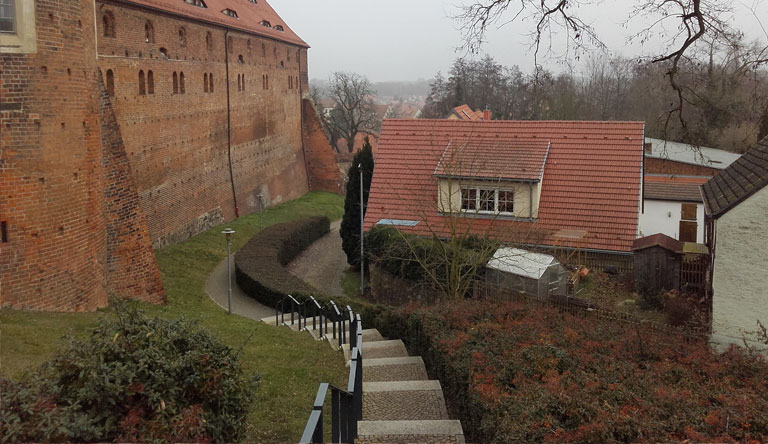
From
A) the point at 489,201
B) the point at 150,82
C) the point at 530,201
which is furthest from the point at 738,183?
the point at 150,82

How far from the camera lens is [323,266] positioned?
87.4 ft

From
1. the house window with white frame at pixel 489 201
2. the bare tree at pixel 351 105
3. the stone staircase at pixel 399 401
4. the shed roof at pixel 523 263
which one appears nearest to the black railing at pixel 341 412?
the stone staircase at pixel 399 401

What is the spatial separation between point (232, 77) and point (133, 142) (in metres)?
10.6

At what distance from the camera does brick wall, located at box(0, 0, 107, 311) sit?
39.7 ft

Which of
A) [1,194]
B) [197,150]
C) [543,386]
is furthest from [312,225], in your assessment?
[543,386]

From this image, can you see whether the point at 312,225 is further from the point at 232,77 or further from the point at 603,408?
the point at 603,408

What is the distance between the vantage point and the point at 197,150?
29.5 metres

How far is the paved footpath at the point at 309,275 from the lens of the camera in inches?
789

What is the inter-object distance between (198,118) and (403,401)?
2326 centimetres

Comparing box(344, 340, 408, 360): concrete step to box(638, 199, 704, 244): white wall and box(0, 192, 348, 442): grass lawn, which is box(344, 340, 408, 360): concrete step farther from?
box(638, 199, 704, 244): white wall

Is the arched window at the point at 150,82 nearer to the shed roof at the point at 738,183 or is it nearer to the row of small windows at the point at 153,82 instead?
the row of small windows at the point at 153,82

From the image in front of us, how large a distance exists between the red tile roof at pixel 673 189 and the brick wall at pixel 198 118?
18569 mm

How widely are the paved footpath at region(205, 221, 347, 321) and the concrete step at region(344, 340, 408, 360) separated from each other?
22.1 feet

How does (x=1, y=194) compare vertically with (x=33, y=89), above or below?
below
